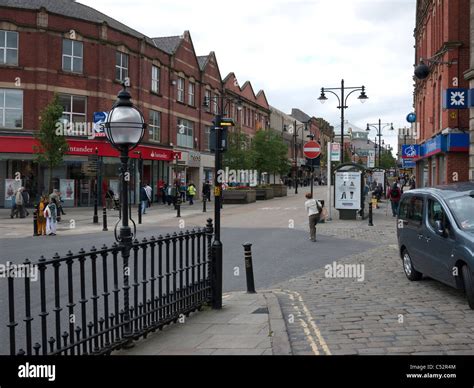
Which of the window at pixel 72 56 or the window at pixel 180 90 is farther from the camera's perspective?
the window at pixel 180 90

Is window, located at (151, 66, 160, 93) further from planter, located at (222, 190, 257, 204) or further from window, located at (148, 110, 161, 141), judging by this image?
planter, located at (222, 190, 257, 204)

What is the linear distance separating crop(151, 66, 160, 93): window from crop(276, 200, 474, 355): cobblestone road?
95.9 feet

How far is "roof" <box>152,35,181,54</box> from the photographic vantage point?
41653mm

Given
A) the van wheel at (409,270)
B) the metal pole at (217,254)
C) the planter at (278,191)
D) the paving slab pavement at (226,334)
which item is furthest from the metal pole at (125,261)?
the planter at (278,191)

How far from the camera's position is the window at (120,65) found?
3347 cm

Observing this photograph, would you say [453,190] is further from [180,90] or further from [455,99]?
[180,90]

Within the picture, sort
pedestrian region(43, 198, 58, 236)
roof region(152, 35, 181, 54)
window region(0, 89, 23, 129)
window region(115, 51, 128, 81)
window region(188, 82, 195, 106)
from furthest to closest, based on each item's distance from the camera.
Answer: window region(188, 82, 195, 106)
roof region(152, 35, 181, 54)
window region(115, 51, 128, 81)
window region(0, 89, 23, 129)
pedestrian region(43, 198, 58, 236)

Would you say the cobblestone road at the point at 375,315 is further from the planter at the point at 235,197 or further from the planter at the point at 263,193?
the planter at the point at 263,193

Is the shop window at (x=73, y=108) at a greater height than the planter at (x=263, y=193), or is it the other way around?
the shop window at (x=73, y=108)

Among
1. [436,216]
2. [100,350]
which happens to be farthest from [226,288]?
[100,350]

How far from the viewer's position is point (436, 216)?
840cm

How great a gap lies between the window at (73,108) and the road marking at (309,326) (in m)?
25.3

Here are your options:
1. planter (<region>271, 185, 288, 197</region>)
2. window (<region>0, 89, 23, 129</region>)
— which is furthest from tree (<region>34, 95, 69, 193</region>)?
planter (<region>271, 185, 288, 197</region>)
